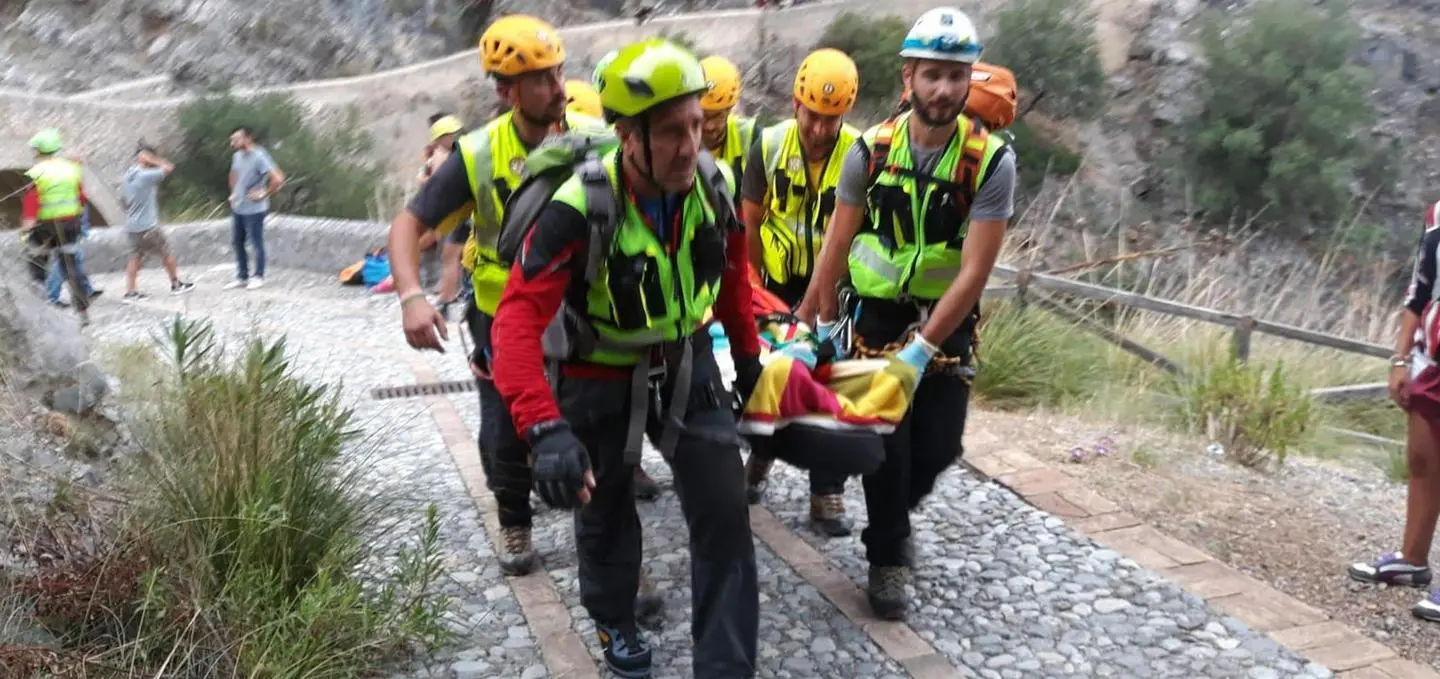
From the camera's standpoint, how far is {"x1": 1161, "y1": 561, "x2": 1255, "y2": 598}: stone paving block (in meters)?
4.13

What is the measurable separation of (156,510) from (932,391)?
94.4 inches

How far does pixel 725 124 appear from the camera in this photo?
4902 mm

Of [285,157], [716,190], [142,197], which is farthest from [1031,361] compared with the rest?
[285,157]

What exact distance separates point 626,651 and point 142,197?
34.0 ft

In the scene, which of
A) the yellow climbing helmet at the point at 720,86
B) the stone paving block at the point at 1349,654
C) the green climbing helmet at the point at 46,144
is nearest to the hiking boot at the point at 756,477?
the yellow climbing helmet at the point at 720,86

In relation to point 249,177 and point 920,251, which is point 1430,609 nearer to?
point 920,251

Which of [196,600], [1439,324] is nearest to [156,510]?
[196,600]

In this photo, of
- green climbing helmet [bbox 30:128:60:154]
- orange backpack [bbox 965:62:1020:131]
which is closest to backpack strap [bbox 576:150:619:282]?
orange backpack [bbox 965:62:1020:131]

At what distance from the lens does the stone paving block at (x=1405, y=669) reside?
3.59 m

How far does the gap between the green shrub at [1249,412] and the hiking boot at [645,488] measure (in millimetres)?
3183

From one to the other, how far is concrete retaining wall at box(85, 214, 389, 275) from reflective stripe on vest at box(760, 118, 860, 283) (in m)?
8.64

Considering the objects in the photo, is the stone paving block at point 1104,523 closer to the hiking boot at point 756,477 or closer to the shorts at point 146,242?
the hiking boot at point 756,477

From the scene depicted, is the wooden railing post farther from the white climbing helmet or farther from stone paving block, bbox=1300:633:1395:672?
the white climbing helmet

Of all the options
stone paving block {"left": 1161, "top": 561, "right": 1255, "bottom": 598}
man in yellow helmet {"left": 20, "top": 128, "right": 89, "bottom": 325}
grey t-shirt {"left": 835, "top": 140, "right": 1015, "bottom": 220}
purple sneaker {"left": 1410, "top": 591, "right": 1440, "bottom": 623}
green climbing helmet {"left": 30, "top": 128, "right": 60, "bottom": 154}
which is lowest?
purple sneaker {"left": 1410, "top": 591, "right": 1440, "bottom": 623}
